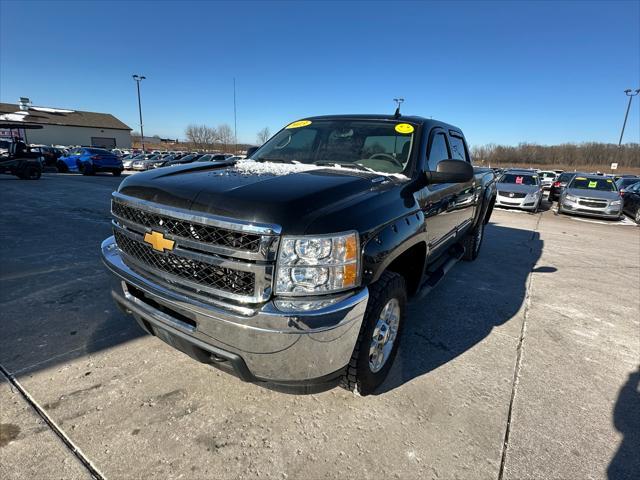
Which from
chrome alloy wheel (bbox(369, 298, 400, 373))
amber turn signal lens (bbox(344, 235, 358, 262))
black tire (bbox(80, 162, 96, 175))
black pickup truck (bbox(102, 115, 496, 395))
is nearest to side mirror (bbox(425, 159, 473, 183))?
black pickup truck (bbox(102, 115, 496, 395))

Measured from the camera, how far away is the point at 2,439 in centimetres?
196

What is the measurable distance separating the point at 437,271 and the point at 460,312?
0.68 m

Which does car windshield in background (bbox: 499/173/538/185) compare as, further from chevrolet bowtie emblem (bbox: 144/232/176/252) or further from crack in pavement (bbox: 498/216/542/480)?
chevrolet bowtie emblem (bbox: 144/232/176/252)

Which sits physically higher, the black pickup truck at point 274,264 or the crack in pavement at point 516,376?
the black pickup truck at point 274,264

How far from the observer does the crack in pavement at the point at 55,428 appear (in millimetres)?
1823

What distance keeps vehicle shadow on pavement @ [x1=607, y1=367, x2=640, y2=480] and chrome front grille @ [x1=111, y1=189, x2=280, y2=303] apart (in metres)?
2.21

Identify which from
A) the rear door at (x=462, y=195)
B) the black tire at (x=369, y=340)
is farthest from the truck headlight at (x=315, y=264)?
the rear door at (x=462, y=195)

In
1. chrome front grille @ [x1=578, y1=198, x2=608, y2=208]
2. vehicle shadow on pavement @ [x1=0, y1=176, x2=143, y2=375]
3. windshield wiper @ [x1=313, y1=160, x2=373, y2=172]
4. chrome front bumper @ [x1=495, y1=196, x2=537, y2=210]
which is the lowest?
vehicle shadow on pavement @ [x1=0, y1=176, x2=143, y2=375]

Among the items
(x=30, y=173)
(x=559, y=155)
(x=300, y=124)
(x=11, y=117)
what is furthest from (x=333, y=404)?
(x=559, y=155)

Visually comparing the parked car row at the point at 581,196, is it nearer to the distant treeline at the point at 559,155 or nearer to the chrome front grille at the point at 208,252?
the chrome front grille at the point at 208,252

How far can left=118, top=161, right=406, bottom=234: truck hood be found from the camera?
5.92 feet

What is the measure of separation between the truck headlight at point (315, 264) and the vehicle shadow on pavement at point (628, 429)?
6.11ft

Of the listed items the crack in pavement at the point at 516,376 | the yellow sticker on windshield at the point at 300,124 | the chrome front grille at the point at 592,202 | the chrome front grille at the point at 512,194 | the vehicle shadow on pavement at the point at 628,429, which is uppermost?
the yellow sticker on windshield at the point at 300,124

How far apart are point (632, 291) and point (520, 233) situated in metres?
4.21
